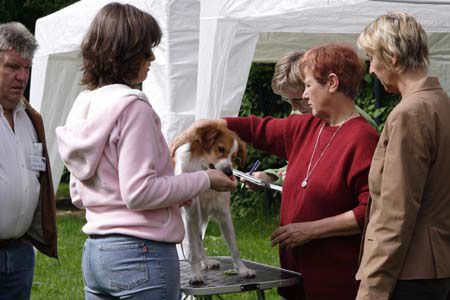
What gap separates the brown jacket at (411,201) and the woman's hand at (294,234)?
0.55 m

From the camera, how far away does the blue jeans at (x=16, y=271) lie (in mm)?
3268

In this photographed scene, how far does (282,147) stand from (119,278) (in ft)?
4.61

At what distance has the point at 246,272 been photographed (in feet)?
11.5

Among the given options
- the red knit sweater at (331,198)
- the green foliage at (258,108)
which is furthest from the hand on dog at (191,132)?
the green foliage at (258,108)

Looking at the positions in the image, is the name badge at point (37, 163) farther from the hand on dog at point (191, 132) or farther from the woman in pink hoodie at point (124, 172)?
the woman in pink hoodie at point (124, 172)

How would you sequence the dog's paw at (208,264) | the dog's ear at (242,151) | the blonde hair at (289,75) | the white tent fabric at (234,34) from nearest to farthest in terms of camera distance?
the dog's ear at (242,151), the dog's paw at (208,264), the blonde hair at (289,75), the white tent fabric at (234,34)

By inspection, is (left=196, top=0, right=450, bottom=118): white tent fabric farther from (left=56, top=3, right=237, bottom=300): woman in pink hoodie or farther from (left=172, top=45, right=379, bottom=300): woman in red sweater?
(left=56, top=3, right=237, bottom=300): woman in pink hoodie

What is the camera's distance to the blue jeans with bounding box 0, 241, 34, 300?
3.27 meters

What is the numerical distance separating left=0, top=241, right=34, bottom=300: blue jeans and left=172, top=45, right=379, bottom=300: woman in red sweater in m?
1.13

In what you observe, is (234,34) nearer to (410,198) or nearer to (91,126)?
(91,126)

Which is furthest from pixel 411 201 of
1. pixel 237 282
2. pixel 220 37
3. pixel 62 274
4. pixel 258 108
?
pixel 258 108

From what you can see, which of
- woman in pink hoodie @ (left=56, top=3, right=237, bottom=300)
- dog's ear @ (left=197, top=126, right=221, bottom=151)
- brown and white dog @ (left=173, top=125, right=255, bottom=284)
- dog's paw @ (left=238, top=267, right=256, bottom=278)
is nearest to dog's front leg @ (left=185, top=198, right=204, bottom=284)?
brown and white dog @ (left=173, top=125, right=255, bottom=284)

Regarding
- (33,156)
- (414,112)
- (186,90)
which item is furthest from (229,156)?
(186,90)

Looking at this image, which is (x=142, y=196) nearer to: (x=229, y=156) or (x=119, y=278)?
(x=119, y=278)
